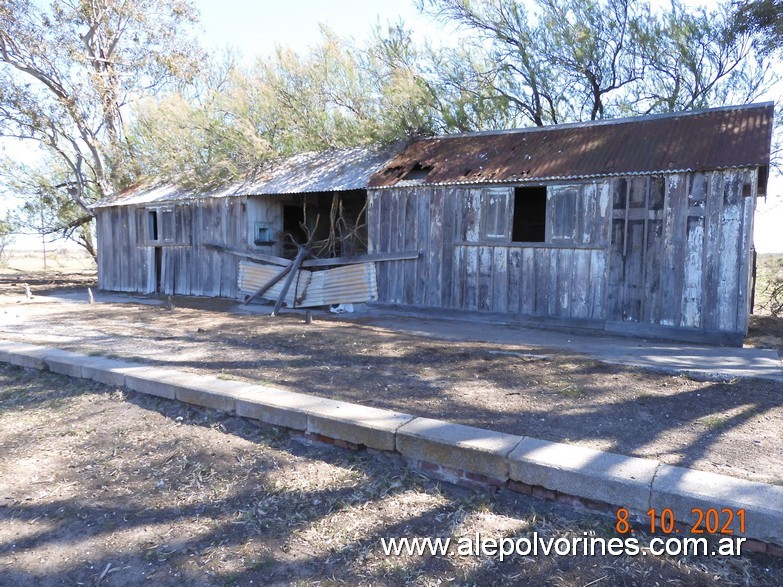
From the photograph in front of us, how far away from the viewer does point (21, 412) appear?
4.71 metres

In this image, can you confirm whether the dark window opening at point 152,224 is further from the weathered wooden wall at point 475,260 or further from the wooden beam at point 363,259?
the weathered wooden wall at point 475,260

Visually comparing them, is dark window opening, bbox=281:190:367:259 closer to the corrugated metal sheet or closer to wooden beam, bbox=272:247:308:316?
wooden beam, bbox=272:247:308:316

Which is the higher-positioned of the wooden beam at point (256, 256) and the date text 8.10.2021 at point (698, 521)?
the wooden beam at point (256, 256)

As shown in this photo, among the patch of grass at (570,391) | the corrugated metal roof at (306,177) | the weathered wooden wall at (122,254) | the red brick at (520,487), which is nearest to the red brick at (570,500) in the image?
the red brick at (520,487)

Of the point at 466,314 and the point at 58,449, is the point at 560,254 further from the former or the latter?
the point at 58,449

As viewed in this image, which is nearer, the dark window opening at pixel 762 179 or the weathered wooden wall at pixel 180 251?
the dark window opening at pixel 762 179

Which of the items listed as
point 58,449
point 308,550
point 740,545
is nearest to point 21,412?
point 58,449

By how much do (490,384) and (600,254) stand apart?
4.66 metres

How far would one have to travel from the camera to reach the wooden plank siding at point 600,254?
25.3 feet

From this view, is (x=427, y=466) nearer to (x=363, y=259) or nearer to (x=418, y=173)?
(x=363, y=259)

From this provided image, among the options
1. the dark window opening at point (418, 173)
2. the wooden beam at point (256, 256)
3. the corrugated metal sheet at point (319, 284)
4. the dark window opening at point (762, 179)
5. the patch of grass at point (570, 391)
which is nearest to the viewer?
the patch of grass at point (570, 391)

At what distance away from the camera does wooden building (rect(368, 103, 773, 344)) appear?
25.4 feet

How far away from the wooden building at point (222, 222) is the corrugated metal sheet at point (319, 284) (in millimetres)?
451

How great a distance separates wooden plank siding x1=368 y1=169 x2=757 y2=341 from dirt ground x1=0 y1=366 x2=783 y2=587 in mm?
6288
